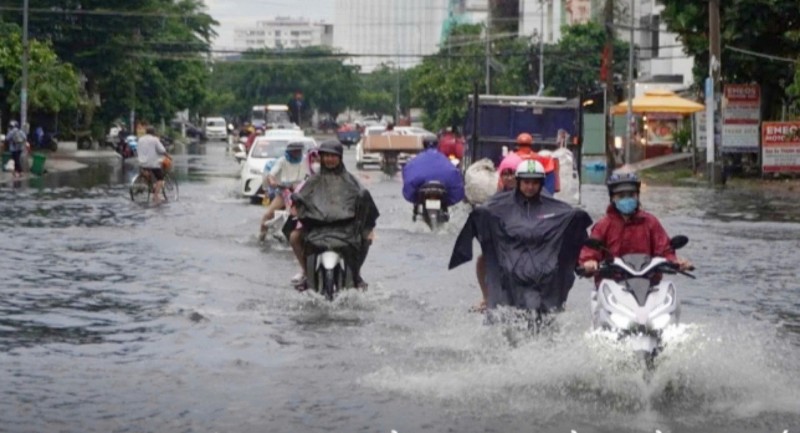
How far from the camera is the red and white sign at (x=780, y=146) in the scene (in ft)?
156

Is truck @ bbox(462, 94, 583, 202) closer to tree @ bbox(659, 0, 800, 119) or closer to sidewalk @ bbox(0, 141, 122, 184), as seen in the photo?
tree @ bbox(659, 0, 800, 119)

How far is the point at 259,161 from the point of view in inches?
1410

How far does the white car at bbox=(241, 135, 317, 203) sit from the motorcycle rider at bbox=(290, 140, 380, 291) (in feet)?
56.2

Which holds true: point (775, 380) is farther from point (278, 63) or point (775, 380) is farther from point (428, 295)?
point (278, 63)

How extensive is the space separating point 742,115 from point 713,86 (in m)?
4.40

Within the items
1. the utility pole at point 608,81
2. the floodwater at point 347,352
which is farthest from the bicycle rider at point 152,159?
the utility pole at point 608,81

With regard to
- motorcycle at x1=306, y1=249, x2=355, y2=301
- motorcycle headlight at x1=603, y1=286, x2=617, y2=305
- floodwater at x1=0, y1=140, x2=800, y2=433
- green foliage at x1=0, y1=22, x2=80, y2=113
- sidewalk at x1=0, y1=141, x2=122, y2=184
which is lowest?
sidewalk at x1=0, y1=141, x2=122, y2=184

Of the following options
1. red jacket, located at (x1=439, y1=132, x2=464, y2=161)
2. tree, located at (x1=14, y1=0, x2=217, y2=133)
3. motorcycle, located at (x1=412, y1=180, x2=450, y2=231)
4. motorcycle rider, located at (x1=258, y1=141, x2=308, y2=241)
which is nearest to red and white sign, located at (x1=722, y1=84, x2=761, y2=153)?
red jacket, located at (x1=439, y1=132, x2=464, y2=161)

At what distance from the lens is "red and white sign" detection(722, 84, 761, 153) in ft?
166

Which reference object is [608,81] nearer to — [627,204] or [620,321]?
[627,204]

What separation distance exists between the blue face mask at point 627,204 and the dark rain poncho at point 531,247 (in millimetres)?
670

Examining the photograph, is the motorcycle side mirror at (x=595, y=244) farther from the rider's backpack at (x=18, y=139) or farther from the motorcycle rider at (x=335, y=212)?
the rider's backpack at (x=18, y=139)

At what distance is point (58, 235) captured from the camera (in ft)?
82.0

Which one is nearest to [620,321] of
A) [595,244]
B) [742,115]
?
[595,244]
